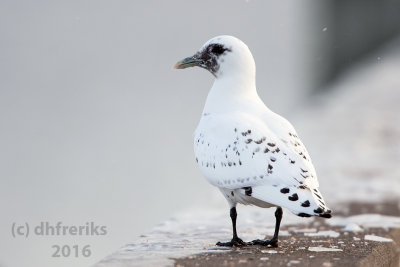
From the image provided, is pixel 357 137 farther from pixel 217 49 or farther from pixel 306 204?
pixel 306 204

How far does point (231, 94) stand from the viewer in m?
3.73

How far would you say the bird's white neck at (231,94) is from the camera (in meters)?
3.71

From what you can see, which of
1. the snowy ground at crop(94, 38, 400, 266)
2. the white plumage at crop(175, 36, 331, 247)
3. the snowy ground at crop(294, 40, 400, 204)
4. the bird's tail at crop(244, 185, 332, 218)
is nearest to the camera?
the bird's tail at crop(244, 185, 332, 218)

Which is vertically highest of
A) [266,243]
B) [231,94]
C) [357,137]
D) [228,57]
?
[357,137]

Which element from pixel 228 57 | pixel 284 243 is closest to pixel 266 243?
pixel 284 243

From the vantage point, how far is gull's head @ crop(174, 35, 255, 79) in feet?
12.3

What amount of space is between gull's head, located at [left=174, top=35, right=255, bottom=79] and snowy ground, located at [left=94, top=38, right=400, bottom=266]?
0.90 m

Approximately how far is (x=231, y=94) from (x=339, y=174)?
287 centimetres

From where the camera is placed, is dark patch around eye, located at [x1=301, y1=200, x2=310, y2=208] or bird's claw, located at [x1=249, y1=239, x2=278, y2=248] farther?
bird's claw, located at [x1=249, y1=239, x2=278, y2=248]

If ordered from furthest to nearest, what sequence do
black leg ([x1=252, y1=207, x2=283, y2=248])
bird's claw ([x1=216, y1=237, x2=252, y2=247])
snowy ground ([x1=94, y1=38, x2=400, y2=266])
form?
snowy ground ([x1=94, y1=38, x2=400, y2=266]), bird's claw ([x1=216, y1=237, x2=252, y2=247]), black leg ([x1=252, y1=207, x2=283, y2=248])

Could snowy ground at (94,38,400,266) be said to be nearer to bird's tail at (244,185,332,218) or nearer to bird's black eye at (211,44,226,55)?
bird's tail at (244,185,332,218)

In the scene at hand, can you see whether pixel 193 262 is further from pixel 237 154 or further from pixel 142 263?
pixel 237 154

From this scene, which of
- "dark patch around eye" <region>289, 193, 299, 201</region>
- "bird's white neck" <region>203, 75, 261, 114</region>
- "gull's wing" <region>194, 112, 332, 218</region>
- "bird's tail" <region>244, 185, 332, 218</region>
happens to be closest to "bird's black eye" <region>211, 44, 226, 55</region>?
"bird's white neck" <region>203, 75, 261, 114</region>

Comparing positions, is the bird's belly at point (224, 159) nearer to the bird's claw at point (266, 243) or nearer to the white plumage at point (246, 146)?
the white plumage at point (246, 146)
